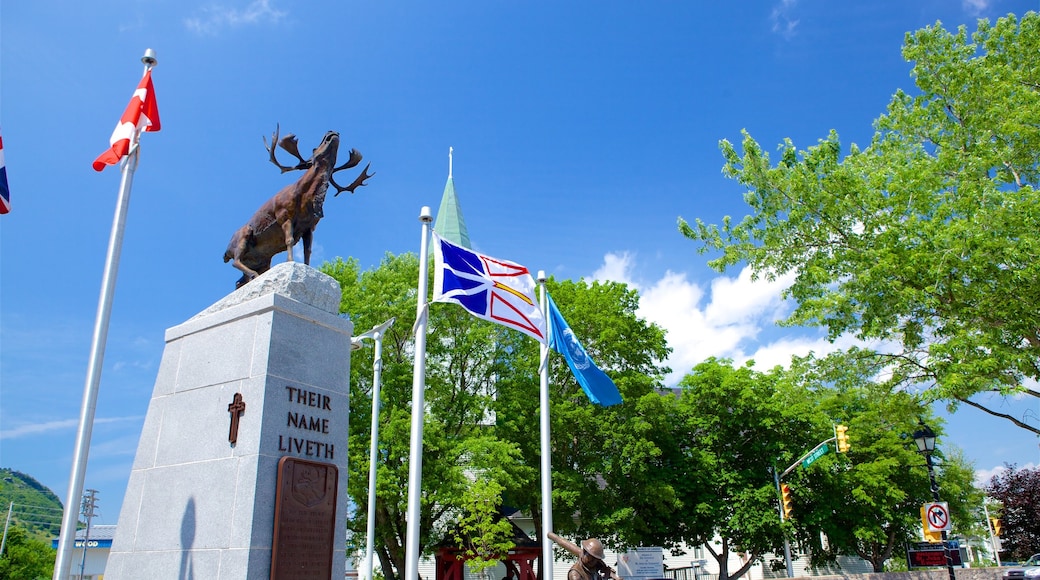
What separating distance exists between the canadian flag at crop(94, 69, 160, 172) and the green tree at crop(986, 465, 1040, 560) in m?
46.0

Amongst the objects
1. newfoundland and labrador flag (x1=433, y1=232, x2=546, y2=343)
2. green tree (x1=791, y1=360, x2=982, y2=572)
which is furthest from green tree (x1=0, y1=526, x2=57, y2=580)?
newfoundland and labrador flag (x1=433, y1=232, x2=546, y2=343)

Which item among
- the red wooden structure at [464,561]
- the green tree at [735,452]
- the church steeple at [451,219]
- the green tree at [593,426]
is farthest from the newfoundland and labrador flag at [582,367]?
the church steeple at [451,219]

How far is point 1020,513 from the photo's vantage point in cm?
4028

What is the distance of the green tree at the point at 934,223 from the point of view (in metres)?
16.3

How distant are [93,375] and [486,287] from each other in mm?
6992

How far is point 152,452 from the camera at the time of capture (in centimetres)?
909

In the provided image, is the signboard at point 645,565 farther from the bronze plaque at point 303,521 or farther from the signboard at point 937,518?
the bronze plaque at point 303,521

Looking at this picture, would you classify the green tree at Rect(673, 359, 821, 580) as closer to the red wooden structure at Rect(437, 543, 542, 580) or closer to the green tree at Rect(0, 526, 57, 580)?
the red wooden structure at Rect(437, 543, 542, 580)

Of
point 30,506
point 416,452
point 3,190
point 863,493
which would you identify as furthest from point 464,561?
point 30,506

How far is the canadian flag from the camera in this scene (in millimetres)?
10273

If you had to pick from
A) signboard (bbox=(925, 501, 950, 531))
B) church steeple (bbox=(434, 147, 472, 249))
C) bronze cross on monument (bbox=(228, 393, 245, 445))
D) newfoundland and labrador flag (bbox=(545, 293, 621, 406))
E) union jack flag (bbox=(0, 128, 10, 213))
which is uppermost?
Answer: church steeple (bbox=(434, 147, 472, 249))

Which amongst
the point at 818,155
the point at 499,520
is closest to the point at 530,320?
the point at 818,155

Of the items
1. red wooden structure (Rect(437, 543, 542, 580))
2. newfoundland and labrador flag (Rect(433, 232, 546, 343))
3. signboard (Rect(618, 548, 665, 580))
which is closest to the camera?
newfoundland and labrador flag (Rect(433, 232, 546, 343))

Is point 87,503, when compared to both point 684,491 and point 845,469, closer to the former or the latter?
→ point 684,491
